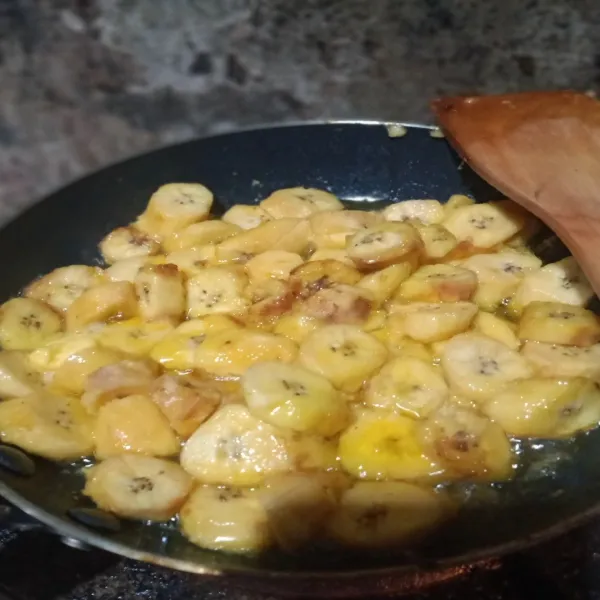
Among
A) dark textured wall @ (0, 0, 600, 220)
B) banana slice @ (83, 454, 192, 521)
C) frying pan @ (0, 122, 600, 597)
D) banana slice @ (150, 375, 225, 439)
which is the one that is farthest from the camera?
dark textured wall @ (0, 0, 600, 220)

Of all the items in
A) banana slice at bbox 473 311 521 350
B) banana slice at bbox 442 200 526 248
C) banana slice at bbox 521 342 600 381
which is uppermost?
banana slice at bbox 442 200 526 248

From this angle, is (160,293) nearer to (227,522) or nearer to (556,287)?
(227,522)

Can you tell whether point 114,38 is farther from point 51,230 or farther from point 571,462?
point 571,462

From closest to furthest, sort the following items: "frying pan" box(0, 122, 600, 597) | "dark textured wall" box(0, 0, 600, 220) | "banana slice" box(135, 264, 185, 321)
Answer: "frying pan" box(0, 122, 600, 597)
"banana slice" box(135, 264, 185, 321)
"dark textured wall" box(0, 0, 600, 220)

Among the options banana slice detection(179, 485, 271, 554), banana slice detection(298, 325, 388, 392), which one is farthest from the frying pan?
banana slice detection(298, 325, 388, 392)

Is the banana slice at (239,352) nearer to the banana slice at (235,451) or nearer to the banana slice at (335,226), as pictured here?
the banana slice at (235,451)

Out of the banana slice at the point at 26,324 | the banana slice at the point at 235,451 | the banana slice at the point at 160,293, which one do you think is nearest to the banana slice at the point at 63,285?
the banana slice at the point at 26,324

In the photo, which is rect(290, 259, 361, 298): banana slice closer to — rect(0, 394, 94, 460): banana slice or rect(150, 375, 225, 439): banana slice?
rect(150, 375, 225, 439): banana slice
